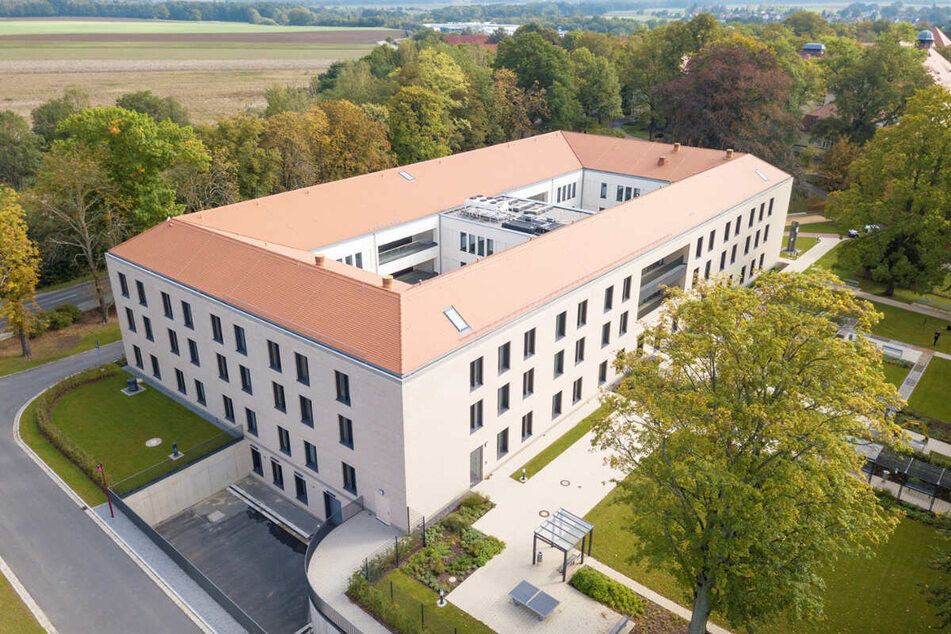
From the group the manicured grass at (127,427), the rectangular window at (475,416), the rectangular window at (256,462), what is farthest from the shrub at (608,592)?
the manicured grass at (127,427)

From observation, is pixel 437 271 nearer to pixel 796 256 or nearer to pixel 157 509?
pixel 157 509

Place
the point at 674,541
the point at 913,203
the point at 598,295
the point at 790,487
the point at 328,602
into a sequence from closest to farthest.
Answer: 1. the point at 790,487
2. the point at 674,541
3. the point at 328,602
4. the point at 598,295
5. the point at 913,203

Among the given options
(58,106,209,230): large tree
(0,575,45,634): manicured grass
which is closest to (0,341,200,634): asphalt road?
(0,575,45,634): manicured grass

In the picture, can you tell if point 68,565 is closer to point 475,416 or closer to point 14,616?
point 14,616

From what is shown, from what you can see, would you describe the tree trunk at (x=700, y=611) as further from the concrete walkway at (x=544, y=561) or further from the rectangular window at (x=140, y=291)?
the rectangular window at (x=140, y=291)

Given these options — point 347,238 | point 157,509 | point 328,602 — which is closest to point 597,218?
point 347,238

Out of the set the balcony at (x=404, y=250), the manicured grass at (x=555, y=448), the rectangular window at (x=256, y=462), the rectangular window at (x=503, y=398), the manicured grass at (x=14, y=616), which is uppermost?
the balcony at (x=404, y=250)

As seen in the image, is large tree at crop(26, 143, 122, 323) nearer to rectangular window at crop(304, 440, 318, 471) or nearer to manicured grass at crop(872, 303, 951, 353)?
rectangular window at crop(304, 440, 318, 471)
